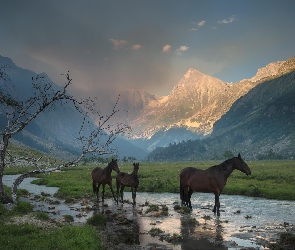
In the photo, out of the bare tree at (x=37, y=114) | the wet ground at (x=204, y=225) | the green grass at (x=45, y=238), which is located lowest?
the wet ground at (x=204, y=225)

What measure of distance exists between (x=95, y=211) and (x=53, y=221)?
5.62 meters

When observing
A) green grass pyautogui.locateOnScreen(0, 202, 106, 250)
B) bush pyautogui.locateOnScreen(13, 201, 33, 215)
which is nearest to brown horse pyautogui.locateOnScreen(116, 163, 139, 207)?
bush pyautogui.locateOnScreen(13, 201, 33, 215)

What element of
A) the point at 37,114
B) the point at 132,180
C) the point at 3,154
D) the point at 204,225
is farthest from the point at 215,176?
the point at 3,154

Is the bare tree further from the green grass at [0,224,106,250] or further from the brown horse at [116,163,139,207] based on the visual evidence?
the green grass at [0,224,106,250]

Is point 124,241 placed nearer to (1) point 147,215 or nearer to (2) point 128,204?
(1) point 147,215

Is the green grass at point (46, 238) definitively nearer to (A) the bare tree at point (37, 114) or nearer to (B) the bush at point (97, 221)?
(B) the bush at point (97, 221)

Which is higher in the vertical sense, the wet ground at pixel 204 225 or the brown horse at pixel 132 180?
the brown horse at pixel 132 180

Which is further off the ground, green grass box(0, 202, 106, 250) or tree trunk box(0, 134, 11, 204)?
tree trunk box(0, 134, 11, 204)

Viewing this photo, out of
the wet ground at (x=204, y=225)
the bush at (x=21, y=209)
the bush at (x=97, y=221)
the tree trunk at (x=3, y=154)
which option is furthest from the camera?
the tree trunk at (x=3, y=154)

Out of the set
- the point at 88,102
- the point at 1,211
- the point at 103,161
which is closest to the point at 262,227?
the point at 88,102

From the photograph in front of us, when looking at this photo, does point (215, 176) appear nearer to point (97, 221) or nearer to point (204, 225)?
point (204, 225)

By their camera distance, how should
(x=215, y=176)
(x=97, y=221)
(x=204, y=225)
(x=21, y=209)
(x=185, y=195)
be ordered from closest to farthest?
(x=204, y=225), (x=97, y=221), (x=21, y=209), (x=215, y=176), (x=185, y=195)

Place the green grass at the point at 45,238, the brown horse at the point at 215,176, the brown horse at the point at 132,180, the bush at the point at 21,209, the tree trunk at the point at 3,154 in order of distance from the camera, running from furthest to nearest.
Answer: the brown horse at the point at 132,180
the brown horse at the point at 215,176
the tree trunk at the point at 3,154
the bush at the point at 21,209
the green grass at the point at 45,238

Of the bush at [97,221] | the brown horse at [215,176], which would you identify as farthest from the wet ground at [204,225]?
the brown horse at [215,176]
